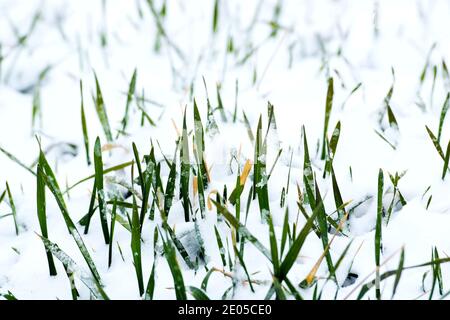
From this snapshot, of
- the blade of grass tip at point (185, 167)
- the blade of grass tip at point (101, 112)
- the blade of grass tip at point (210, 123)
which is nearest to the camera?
the blade of grass tip at point (185, 167)

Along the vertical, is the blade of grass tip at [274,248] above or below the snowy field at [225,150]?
below

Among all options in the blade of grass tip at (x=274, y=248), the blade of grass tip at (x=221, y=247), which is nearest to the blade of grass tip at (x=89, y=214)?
the blade of grass tip at (x=221, y=247)

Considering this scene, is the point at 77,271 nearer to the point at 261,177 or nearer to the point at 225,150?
the point at 261,177

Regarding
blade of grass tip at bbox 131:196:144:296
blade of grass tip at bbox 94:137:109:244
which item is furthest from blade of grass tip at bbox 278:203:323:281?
blade of grass tip at bbox 94:137:109:244

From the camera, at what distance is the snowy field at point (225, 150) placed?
3.33ft

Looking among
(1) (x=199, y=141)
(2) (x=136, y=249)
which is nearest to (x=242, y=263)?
(2) (x=136, y=249)

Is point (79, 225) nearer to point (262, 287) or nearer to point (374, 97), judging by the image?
point (262, 287)

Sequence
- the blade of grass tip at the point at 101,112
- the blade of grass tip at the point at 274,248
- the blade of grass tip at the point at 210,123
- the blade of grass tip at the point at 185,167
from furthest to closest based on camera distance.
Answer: the blade of grass tip at the point at 101,112 < the blade of grass tip at the point at 210,123 < the blade of grass tip at the point at 185,167 < the blade of grass tip at the point at 274,248

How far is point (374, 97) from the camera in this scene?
1.59 meters

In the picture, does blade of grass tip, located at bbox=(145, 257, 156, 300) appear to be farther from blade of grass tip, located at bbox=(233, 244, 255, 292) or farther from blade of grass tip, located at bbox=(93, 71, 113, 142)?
blade of grass tip, located at bbox=(93, 71, 113, 142)

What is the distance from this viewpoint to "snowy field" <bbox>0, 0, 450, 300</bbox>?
3.33 ft

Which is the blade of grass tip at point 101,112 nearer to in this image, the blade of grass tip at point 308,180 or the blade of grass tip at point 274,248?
the blade of grass tip at point 308,180

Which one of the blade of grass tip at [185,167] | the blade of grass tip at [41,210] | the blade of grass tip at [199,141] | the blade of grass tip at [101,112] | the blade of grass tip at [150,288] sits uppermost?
the blade of grass tip at [101,112]

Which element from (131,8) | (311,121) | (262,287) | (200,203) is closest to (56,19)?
(131,8)
